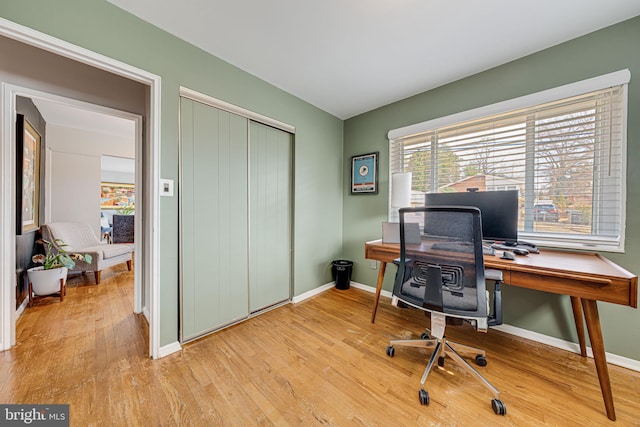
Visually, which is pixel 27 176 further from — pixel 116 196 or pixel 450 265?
pixel 116 196

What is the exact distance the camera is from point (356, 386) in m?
1.44

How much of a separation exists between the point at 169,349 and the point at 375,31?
2.92m

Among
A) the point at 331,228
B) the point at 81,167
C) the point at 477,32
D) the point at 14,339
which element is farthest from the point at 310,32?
the point at 81,167

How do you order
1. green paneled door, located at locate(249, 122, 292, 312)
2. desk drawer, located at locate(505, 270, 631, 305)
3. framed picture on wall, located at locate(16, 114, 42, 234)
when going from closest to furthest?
desk drawer, located at locate(505, 270, 631, 305) → framed picture on wall, located at locate(16, 114, 42, 234) → green paneled door, located at locate(249, 122, 292, 312)

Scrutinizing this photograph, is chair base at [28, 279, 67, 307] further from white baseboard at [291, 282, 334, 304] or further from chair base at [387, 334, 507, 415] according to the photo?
chair base at [387, 334, 507, 415]

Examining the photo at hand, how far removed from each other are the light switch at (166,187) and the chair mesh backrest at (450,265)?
5.85 ft

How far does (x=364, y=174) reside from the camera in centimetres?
312

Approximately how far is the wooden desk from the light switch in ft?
7.88

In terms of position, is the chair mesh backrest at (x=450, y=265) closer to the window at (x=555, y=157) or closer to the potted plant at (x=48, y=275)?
the window at (x=555, y=157)

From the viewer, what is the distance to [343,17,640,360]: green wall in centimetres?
157

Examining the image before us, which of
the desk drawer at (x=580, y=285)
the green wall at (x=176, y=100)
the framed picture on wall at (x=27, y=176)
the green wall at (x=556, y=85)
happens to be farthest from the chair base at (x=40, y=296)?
the desk drawer at (x=580, y=285)

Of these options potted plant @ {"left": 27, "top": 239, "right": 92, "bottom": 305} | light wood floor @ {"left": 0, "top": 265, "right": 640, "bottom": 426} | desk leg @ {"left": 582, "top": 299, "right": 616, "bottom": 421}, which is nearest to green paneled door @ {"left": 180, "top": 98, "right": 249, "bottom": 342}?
light wood floor @ {"left": 0, "top": 265, "right": 640, "bottom": 426}

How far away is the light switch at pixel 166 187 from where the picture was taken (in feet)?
5.55

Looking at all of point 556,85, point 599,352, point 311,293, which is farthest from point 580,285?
point 311,293
